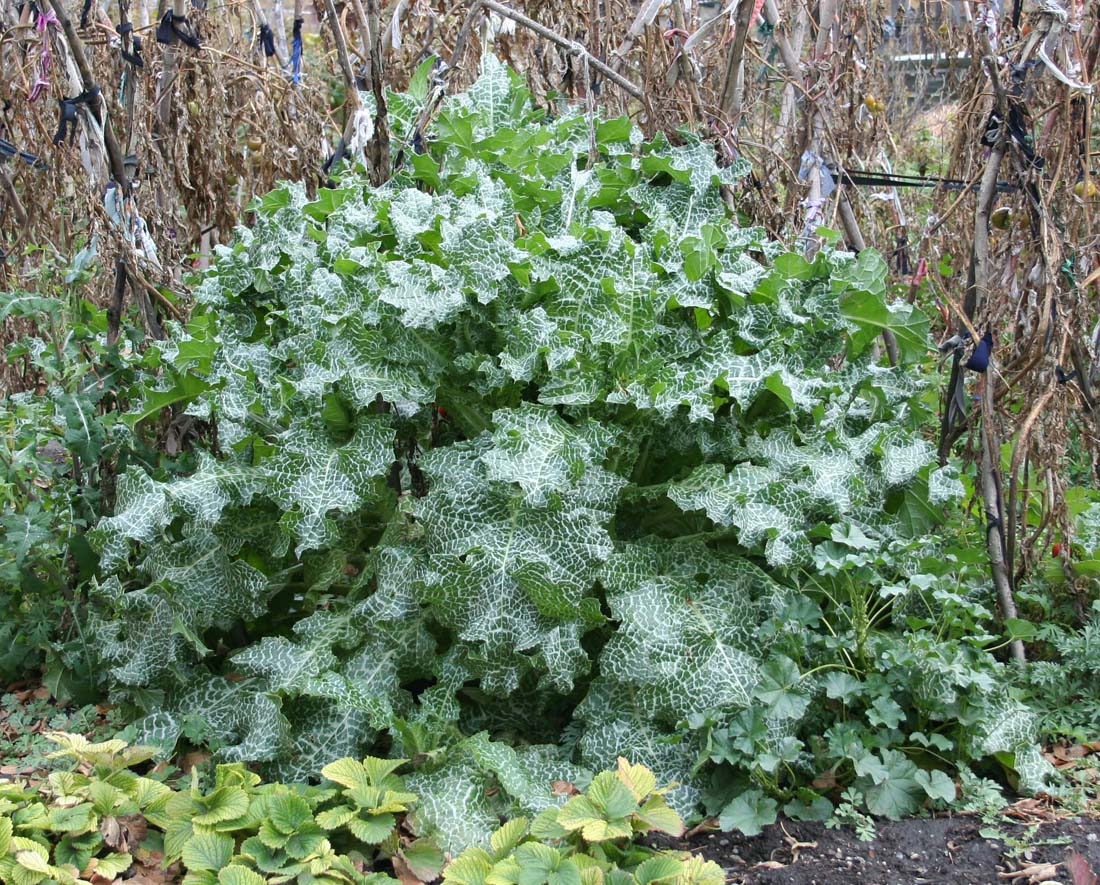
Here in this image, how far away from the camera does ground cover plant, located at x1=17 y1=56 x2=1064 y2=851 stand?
2406mm

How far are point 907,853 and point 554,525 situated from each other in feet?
3.27

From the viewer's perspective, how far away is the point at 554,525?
8.09ft

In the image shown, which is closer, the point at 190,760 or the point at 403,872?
the point at 403,872

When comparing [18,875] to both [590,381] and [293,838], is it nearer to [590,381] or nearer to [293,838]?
[293,838]

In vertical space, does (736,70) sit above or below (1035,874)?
above

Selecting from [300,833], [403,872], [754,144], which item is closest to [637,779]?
[403,872]

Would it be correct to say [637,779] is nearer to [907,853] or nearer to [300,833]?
[907,853]

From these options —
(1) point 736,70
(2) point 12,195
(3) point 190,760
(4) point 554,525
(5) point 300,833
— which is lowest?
(3) point 190,760

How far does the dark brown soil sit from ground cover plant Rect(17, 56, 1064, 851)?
0.06m

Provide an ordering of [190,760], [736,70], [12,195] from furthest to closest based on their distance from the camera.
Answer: [12,195] → [736,70] → [190,760]

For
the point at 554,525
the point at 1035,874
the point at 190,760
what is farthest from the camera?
the point at 190,760

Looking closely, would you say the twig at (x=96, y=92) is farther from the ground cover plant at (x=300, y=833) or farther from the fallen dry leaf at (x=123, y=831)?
the fallen dry leaf at (x=123, y=831)

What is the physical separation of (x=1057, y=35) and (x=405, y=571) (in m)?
2.11

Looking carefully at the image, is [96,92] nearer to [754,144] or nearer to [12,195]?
[12,195]
